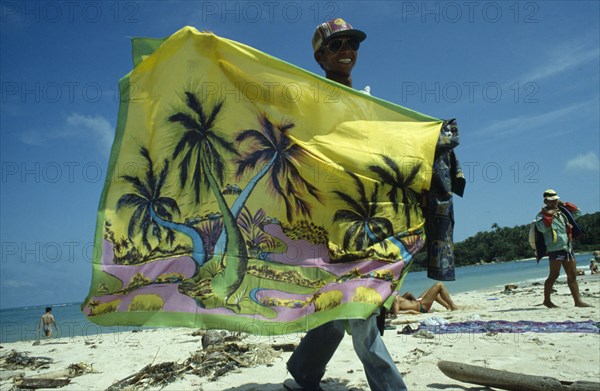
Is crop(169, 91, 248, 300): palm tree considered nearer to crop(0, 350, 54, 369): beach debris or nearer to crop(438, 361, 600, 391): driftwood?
crop(438, 361, 600, 391): driftwood

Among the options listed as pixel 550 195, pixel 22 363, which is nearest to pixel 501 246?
pixel 550 195

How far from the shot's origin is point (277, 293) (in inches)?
114

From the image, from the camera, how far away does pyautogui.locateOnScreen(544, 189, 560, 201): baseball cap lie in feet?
27.2

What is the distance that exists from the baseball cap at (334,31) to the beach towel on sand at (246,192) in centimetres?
44

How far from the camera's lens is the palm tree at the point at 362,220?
2.83m

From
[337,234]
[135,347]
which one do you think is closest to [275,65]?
[337,234]

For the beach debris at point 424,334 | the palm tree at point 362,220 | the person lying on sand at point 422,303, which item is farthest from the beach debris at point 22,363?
the person lying on sand at point 422,303

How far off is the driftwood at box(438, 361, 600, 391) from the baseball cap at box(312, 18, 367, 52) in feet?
8.60

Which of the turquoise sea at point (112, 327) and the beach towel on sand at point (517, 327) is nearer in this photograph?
the beach towel on sand at point (517, 327)

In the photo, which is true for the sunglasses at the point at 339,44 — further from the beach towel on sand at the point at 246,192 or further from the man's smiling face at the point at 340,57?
the beach towel on sand at the point at 246,192

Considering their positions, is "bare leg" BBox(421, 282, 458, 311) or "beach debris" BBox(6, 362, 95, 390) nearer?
"beach debris" BBox(6, 362, 95, 390)

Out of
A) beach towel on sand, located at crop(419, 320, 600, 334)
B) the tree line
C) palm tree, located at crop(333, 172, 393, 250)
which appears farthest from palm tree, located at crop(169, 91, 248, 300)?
the tree line

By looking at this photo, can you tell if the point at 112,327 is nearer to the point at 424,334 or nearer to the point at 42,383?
the point at 42,383

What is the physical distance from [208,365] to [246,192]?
2.24 meters
